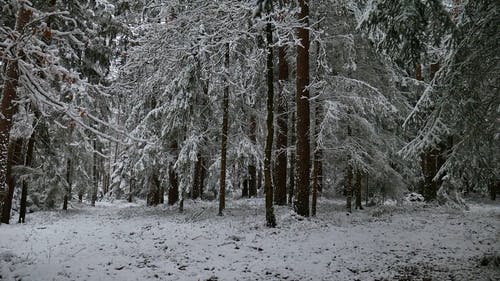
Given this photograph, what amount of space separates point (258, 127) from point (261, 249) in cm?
932

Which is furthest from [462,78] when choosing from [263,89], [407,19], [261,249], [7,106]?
[263,89]

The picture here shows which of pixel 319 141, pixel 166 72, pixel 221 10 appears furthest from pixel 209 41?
pixel 319 141

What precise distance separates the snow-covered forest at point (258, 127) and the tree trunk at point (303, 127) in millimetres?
50

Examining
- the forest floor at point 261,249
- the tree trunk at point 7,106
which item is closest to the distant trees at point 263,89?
the tree trunk at point 7,106

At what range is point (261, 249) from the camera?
30.1 ft

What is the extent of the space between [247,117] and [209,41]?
558cm

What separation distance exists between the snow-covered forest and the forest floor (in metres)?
0.06

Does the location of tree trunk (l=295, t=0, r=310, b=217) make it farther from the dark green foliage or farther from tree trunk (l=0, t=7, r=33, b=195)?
tree trunk (l=0, t=7, r=33, b=195)

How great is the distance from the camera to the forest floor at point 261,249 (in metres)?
7.43

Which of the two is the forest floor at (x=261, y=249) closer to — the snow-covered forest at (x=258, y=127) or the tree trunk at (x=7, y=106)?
the snow-covered forest at (x=258, y=127)

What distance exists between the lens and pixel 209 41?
493 inches

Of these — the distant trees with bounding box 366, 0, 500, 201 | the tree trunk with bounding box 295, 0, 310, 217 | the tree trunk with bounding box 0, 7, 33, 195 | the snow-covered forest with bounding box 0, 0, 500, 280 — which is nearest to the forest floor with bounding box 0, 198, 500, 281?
the snow-covered forest with bounding box 0, 0, 500, 280

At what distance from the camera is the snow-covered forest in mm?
7230

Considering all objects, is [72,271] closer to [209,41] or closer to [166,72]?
[209,41]
